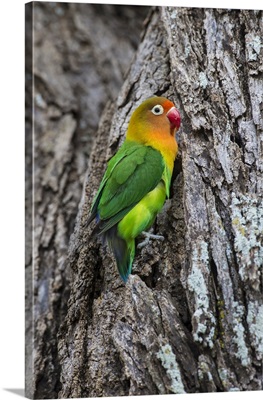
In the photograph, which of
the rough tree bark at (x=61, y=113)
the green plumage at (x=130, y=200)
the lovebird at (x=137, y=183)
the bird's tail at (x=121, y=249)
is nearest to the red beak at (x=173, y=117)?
the lovebird at (x=137, y=183)

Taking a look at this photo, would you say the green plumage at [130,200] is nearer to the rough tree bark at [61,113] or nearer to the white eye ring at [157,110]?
the white eye ring at [157,110]

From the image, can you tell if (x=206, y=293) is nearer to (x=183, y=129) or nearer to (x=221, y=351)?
(x=221, y=351)

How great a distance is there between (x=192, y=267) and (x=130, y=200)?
1.83ft

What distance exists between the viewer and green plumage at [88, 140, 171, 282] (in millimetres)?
4121

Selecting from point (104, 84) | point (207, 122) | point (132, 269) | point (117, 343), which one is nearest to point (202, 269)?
point (132, 269)

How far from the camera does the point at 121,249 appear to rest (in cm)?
418

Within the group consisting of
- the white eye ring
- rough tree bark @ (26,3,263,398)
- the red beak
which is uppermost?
the white eye ring

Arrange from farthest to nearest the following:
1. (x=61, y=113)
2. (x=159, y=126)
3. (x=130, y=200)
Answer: (x=61, y=113) → (x=159, y=126) → (x=130, y=200)

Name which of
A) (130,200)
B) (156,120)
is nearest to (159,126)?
(156,120)

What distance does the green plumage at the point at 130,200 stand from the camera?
4.12 meters

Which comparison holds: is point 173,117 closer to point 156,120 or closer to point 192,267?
point 156,120

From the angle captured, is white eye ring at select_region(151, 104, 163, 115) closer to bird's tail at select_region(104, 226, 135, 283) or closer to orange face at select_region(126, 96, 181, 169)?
orange face at select_region(126, 96, 181, 169)

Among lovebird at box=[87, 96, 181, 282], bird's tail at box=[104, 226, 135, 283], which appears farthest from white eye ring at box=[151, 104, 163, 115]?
bird's tail at box=[104, 226, 135, 283]

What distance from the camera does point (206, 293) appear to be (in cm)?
415
